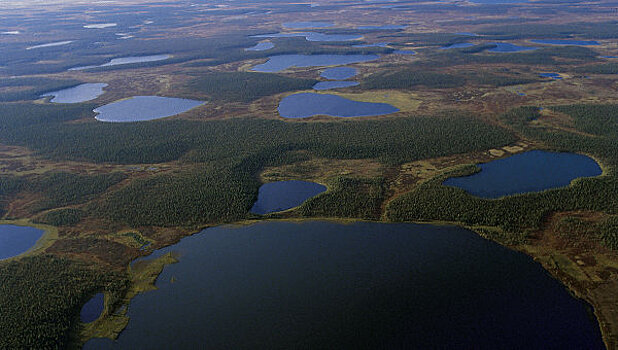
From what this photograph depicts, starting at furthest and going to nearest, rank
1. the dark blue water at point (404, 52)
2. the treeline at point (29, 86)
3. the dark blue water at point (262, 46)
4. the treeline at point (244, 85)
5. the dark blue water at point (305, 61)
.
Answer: the dark blue water at point (262, 46)
the dark blue water at point (404, 52)
the dark blue water at point (305, 61)
the treeline at point (29, 86)
the treeline at point (244, 85)

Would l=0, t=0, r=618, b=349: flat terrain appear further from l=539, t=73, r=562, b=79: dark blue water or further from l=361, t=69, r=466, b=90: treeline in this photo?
l=539, t=73, r=562, b=79: dark blue water

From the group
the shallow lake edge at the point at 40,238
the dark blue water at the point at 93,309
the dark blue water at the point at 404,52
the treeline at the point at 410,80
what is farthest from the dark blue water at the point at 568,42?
the dark blue water at the point at 93,309

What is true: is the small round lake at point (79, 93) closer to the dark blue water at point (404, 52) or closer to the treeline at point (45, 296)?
the treeline at point (45, 296)

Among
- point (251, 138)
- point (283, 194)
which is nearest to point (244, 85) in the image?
point (251, 138)

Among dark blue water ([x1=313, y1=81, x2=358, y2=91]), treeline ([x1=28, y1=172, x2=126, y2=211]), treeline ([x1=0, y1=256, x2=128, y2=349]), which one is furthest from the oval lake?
treeline ([x1=0, y1=256, x2=128, y2=349])

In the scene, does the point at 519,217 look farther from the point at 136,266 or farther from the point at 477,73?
the point at 477,73

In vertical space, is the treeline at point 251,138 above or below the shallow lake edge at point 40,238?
above

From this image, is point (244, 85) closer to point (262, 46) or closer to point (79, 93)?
point (79, 93)
